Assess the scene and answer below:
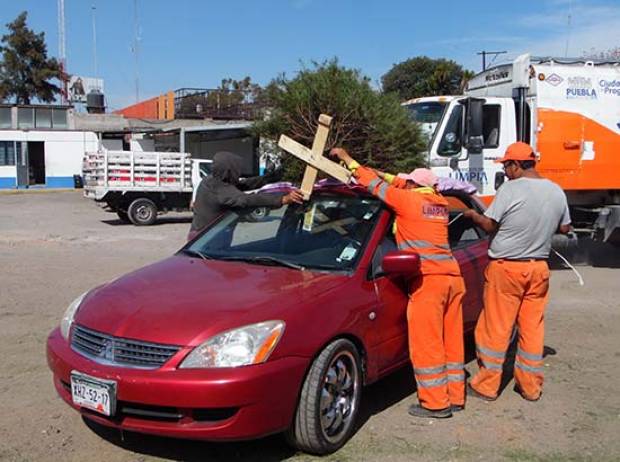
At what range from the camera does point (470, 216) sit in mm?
4930

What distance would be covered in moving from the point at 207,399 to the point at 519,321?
2.53 meters

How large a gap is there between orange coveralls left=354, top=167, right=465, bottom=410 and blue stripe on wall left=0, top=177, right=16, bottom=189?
35.5 metres

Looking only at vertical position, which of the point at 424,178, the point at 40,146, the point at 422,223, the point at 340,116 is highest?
the point at 40,146

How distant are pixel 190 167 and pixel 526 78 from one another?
37.5ft

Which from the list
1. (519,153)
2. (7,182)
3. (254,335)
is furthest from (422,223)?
(7,182)

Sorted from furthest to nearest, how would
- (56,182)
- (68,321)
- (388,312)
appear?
(56,182)
(388,312)
(68,321)

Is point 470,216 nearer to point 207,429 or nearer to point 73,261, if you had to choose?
point 207,429

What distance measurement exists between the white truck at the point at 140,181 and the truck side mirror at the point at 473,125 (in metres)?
11.1

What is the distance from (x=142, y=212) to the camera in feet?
61.3

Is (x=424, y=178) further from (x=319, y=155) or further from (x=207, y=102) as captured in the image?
(x=207, y=102)

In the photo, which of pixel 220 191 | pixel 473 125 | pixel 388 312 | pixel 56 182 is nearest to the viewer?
pixel 388 312

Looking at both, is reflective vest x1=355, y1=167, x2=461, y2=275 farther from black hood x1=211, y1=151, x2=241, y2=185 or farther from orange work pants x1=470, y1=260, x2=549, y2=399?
black hood x1=211, y1=151, x2=241, y2=185

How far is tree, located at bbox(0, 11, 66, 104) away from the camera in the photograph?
50.7 m

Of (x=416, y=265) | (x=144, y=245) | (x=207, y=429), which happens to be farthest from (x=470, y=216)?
(x=144, y=245)
